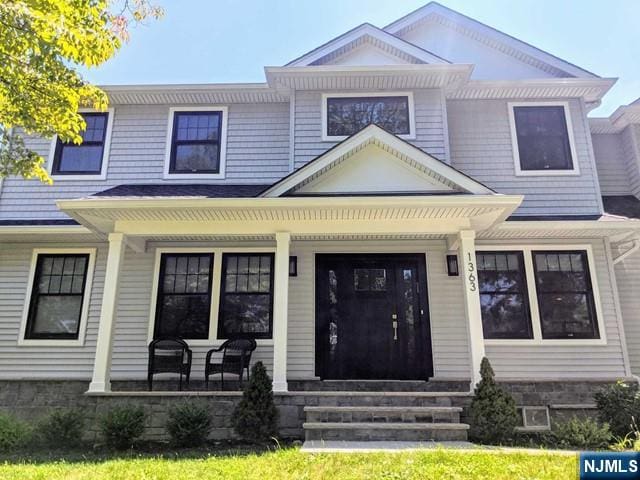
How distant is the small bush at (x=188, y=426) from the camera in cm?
539

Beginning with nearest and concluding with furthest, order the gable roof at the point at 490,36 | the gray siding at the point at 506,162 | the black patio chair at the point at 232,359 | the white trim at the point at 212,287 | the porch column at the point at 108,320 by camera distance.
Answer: the porch column at the point at 108,320, the black patio chair at the point at 232,359, the white trim at the point at 212,287, the gray siding at the point at 506,162, the gable roof at the point at 490,36

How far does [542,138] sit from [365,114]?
3.32 metres

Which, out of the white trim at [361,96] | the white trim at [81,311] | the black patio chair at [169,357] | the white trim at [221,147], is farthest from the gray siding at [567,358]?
the white trim at [81,311]

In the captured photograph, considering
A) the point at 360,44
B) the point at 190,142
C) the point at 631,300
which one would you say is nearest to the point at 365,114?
the point at 360,44

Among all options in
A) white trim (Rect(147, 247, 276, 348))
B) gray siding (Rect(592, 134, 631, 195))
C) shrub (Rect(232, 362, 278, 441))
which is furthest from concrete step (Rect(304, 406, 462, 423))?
gray siding (Rect(592, 134, 631, 195))

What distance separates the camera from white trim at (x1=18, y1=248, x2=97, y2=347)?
7.89 metres

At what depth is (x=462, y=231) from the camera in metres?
6.86

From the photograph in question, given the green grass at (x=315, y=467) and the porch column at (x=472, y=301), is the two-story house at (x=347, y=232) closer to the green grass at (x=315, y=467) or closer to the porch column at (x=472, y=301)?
the porch column at (x=472, y=301)

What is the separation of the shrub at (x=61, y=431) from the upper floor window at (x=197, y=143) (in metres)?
4.56

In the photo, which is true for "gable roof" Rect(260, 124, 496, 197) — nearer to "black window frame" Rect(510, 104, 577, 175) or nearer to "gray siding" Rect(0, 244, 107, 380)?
"black window frame" Rect(510, 104, 577, 175)

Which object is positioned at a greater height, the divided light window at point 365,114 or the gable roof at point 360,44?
the gable roof at point 360,44

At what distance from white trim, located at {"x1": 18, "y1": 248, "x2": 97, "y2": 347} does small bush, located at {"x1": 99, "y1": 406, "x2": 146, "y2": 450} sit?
294cm

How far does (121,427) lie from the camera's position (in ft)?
17.6

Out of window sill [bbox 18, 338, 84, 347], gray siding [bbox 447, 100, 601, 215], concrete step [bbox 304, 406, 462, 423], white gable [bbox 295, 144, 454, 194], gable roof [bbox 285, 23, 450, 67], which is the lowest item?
concrete step [bbox 304, 406, 462, 423]
